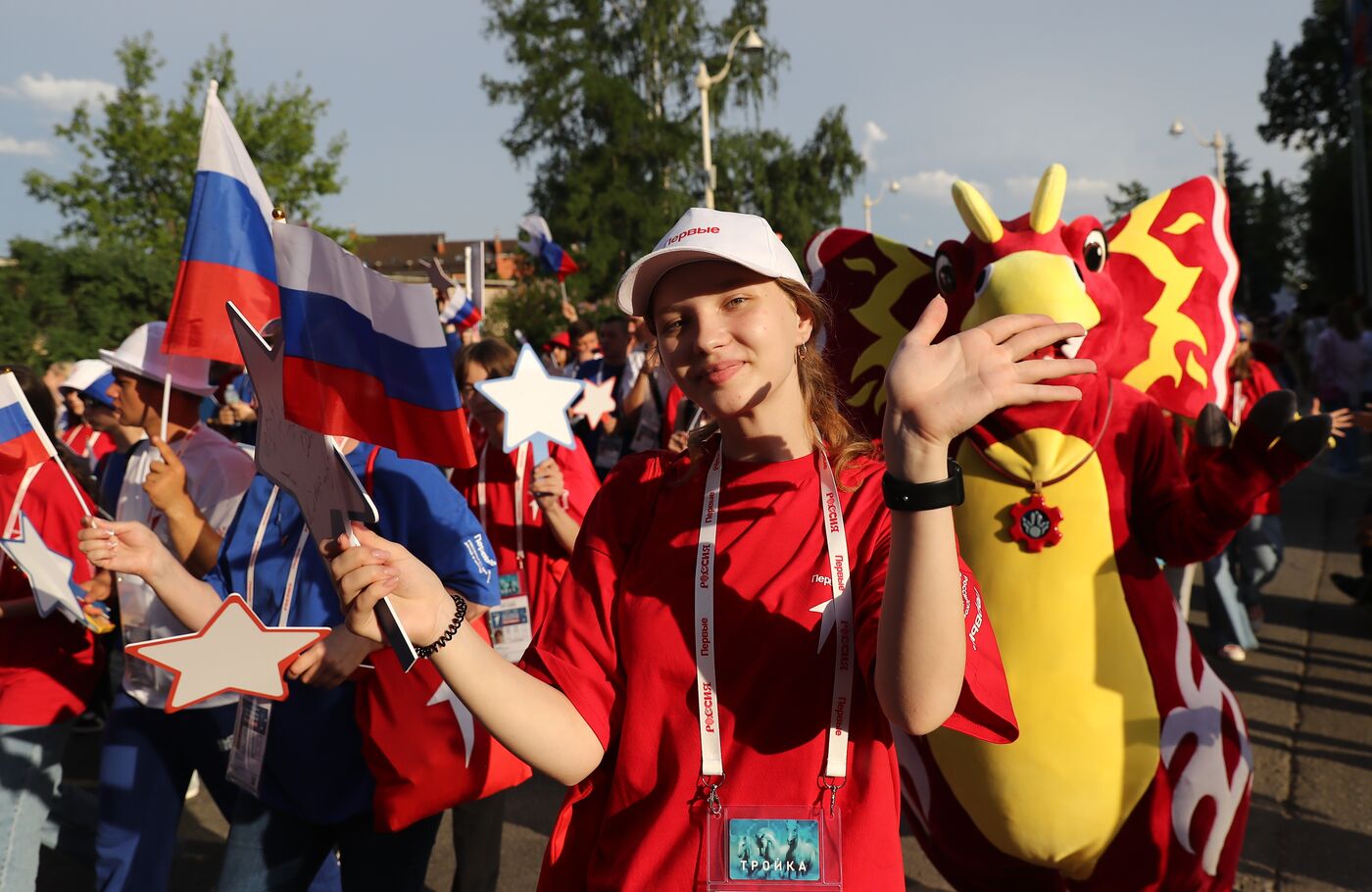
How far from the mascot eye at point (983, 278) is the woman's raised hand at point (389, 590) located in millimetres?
1894

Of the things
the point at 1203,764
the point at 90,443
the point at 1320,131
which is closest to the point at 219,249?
the point at 1203,764

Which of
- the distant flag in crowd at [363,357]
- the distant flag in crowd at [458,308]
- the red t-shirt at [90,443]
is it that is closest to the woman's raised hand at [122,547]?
the distant flag in crowd at [363,357]

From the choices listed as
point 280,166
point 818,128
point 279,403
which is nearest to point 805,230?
point 818,128

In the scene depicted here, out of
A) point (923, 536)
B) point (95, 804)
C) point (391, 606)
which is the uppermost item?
point (923, 536)

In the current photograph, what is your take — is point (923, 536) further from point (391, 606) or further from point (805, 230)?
point (805, 230)

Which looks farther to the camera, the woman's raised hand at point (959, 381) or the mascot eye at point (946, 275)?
the mascot eye at point (946, 275)

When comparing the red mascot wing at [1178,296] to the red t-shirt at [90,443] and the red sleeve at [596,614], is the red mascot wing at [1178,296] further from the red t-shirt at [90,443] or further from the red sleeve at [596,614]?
the red t-shirt at [90,443]

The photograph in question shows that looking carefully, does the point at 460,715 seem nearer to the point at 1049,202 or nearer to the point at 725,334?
the point at 725,334

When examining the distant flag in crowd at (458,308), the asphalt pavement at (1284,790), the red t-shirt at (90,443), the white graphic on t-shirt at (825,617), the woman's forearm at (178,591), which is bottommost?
the asphalt pavement at (1284,790)

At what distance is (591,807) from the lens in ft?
5.90

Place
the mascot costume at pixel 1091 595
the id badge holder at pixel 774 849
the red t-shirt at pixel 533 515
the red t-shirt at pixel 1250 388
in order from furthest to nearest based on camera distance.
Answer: the red t-shirt at pixel 1250 388
the red t-shirt at pixel 533 515
the mascot costume at pixel 1091 595
the id badge holder at pixel 774 849

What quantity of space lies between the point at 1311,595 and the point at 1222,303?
19.1ft

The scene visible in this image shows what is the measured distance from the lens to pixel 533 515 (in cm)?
430

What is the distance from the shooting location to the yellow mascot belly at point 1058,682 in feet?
8.95
